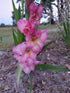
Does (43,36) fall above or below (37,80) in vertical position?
above

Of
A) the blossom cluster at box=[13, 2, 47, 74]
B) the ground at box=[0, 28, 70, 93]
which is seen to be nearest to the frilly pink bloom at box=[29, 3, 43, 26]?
the blossom cluster at box=[13, 2, 47, 74]

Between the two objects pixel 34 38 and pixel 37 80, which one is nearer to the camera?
pixel 34 38

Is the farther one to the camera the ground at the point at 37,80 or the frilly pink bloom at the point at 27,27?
the ground at the point at 37,80

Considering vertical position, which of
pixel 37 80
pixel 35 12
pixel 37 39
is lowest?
pixel 37 80

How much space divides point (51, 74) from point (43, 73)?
9 cm

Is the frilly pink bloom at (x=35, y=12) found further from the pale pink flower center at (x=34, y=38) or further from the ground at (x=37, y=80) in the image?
the ground at (x=37, y=80)

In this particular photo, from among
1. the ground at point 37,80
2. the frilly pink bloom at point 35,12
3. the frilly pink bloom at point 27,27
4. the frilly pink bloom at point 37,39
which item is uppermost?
the frilly pink bloom at point 35,12

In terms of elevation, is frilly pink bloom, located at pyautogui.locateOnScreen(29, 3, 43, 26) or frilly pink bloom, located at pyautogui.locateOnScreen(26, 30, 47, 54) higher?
frilly pink bloom, located at pyautogui.locateOnScreen(29, 3, 43, 26)

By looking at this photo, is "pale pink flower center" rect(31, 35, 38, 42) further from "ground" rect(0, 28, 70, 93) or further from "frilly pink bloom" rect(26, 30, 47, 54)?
"ground" rect(0, 28, 70, 93)

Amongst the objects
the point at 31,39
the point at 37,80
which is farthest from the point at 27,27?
the point at 37,80

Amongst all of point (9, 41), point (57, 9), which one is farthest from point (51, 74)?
point (9, 41)

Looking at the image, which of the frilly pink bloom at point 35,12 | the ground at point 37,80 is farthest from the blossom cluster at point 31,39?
the ground at point 37,80

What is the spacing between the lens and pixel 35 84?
54.4 inches

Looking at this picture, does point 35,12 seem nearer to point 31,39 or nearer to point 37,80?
point 31,39
